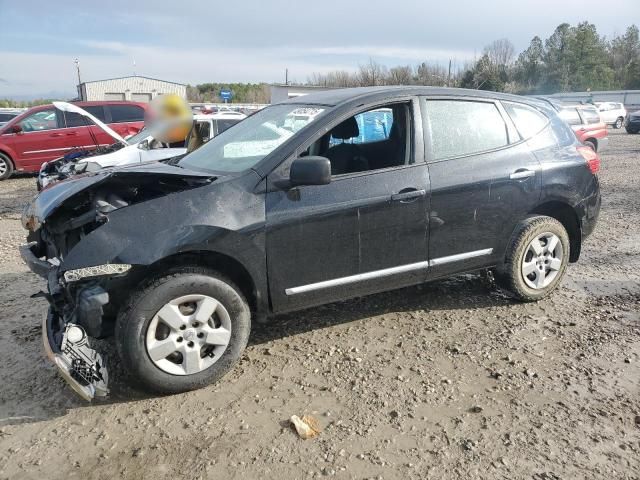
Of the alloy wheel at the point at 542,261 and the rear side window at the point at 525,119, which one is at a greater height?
the rear side window at the point at 525,119

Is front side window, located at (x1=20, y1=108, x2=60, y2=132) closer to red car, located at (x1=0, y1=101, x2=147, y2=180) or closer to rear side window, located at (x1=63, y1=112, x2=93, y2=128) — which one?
red car, located at (x1=0, y1=101, x2=147, y2=180)

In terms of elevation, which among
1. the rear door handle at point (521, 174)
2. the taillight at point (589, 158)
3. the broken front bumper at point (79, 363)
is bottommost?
the broken front bumper at point (79, 363)

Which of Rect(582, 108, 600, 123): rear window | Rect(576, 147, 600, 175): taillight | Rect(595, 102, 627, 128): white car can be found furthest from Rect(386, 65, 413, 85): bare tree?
Rect(576, 147, 600, 175): taillight

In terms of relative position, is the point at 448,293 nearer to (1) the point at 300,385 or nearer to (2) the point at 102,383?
(1) the point at 300,385

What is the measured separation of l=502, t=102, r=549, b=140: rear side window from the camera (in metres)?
4.26

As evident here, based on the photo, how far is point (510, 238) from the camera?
4195mm

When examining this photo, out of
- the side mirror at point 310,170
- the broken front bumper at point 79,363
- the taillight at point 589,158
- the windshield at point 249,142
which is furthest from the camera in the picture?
the taillight at point 589,158

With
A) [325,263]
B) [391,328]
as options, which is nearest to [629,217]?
[391,328]

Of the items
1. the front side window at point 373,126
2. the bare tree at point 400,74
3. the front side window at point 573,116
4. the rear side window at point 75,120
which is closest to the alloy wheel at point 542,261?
the front side window at point 373,126

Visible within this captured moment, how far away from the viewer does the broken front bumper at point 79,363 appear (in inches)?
107

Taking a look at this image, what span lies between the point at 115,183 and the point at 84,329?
971 mm

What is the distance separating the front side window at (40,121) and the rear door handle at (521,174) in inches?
442

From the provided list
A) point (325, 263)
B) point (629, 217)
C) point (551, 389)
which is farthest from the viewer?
point (629, 217)

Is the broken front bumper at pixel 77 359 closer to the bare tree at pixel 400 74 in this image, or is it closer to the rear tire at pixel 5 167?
the rear tire at pixel 5 167
